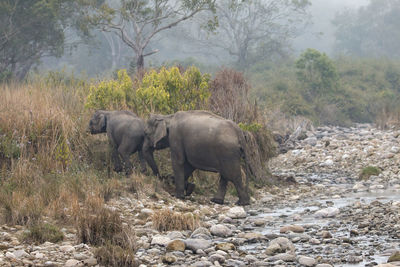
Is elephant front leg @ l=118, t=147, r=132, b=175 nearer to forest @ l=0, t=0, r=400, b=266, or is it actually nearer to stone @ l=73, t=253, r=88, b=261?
forest @ l=0, t=0, r=400, b=266

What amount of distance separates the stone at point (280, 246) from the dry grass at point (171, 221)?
136 centimetres

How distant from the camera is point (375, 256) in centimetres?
560

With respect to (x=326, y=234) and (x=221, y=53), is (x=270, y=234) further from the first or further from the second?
(x=221, y=53)

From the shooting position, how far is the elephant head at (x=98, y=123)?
35.1 ft

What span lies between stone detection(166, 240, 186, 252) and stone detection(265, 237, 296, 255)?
916mm

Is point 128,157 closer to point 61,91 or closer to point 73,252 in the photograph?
point 61,91

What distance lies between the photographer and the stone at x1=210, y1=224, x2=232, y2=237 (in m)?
7.04

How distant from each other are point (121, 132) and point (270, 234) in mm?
4505

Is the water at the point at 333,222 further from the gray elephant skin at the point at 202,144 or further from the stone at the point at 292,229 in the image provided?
the gray elephant skin at the point at 202,144

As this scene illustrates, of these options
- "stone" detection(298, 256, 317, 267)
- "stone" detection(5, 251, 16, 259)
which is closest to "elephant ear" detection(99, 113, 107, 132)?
"stone" detection(5, 251, 16, 259)

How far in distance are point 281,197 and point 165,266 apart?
5706 mm

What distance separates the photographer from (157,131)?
Answer: 9977 millimetres

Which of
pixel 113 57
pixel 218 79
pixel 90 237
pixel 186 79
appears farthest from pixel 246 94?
pixel 113 57

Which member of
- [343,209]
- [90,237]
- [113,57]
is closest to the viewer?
[90,237]
